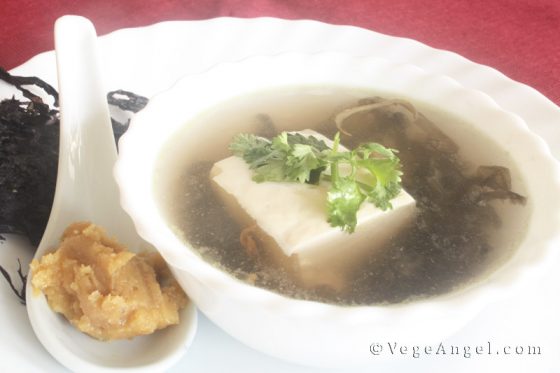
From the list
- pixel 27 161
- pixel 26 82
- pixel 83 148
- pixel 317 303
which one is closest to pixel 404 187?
pixel 317 303

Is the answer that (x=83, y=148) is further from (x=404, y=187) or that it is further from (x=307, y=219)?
(x=404, y=187)

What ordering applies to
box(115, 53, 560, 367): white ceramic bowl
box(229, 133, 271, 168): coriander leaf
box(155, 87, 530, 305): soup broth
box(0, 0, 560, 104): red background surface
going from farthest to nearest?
box(0, 0, 560, 104): red background surface < box(229, 133, 271, 168): coriander leaf < box(155, 87, 530, 305): soup broth < box(115, 53, 560, 367): white ceramic bowl

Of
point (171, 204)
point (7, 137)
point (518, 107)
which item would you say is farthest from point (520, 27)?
point (7, 137)

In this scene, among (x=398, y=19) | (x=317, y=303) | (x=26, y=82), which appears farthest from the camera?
(x=398, y=19)

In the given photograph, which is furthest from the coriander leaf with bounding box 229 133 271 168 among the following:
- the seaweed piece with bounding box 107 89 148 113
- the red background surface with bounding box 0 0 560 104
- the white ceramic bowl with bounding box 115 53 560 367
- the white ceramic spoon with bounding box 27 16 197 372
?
the red background surface with bounding box 0 0 560 104

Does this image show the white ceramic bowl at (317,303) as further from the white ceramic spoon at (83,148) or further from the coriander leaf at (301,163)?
the coriander leaf at (301,163)

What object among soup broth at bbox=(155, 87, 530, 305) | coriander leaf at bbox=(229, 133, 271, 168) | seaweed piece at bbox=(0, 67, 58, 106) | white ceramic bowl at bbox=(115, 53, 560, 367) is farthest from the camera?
seaweed piece at bbox=(0, 67, 58, 106)

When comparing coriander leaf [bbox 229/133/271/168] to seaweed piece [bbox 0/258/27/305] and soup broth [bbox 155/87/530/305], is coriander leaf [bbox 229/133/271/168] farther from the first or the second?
seaweed piece [bbox 0/258/27/305]

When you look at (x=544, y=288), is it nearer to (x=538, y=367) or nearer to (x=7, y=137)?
(x=538, y=367)
